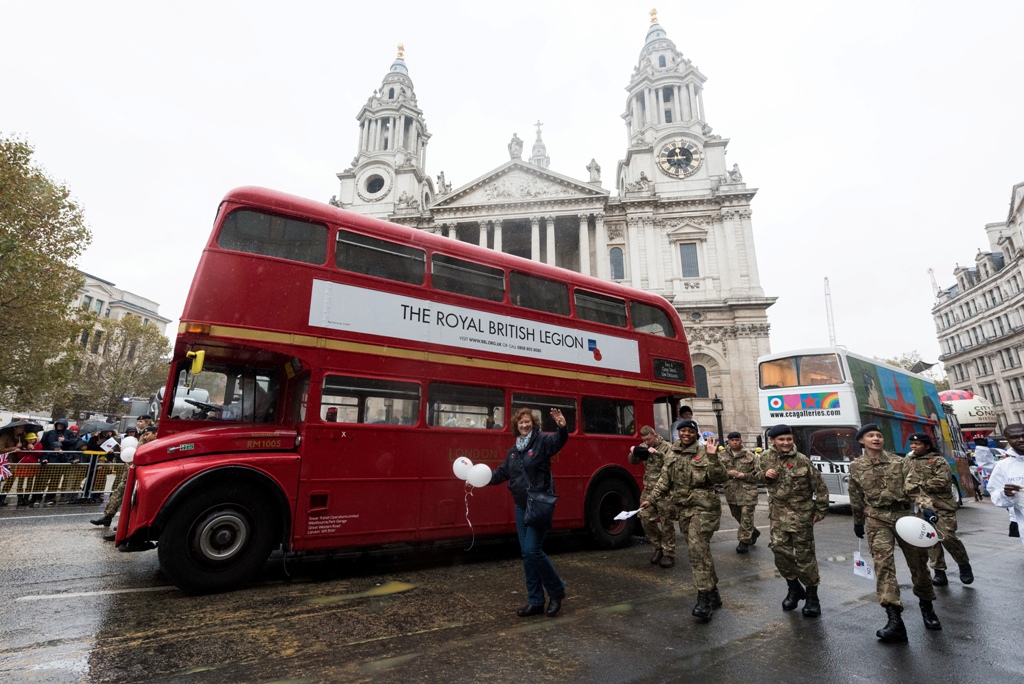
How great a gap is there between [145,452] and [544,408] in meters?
4.76

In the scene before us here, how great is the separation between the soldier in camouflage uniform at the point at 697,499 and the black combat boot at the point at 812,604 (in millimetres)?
731

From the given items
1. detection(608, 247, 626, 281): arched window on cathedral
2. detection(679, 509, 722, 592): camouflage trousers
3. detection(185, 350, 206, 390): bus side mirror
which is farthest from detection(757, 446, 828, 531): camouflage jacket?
detection(608, 247, 626, 281): arched window on cathedral

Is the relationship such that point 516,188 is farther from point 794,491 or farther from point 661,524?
point 794,491

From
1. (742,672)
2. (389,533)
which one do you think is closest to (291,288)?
(389,533)

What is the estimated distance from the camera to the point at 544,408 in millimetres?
7305

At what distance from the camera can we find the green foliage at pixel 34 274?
1527 centimetres

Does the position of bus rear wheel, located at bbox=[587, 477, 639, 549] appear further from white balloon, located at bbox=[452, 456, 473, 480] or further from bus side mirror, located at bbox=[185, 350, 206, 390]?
bus side mirror, located at bbox=[185, 350, 206, 390]

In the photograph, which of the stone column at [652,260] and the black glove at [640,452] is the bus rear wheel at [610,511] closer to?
the black glove at [640,452]

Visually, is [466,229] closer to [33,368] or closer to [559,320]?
[33,368]

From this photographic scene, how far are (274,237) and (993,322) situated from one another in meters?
70.2

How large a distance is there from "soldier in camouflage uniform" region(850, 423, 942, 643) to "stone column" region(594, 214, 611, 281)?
31.9 metres

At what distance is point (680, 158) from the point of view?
1561 inches

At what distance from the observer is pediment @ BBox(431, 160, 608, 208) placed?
123 ft

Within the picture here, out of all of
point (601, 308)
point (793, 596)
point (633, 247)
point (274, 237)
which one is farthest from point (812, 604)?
point (633, 247)
